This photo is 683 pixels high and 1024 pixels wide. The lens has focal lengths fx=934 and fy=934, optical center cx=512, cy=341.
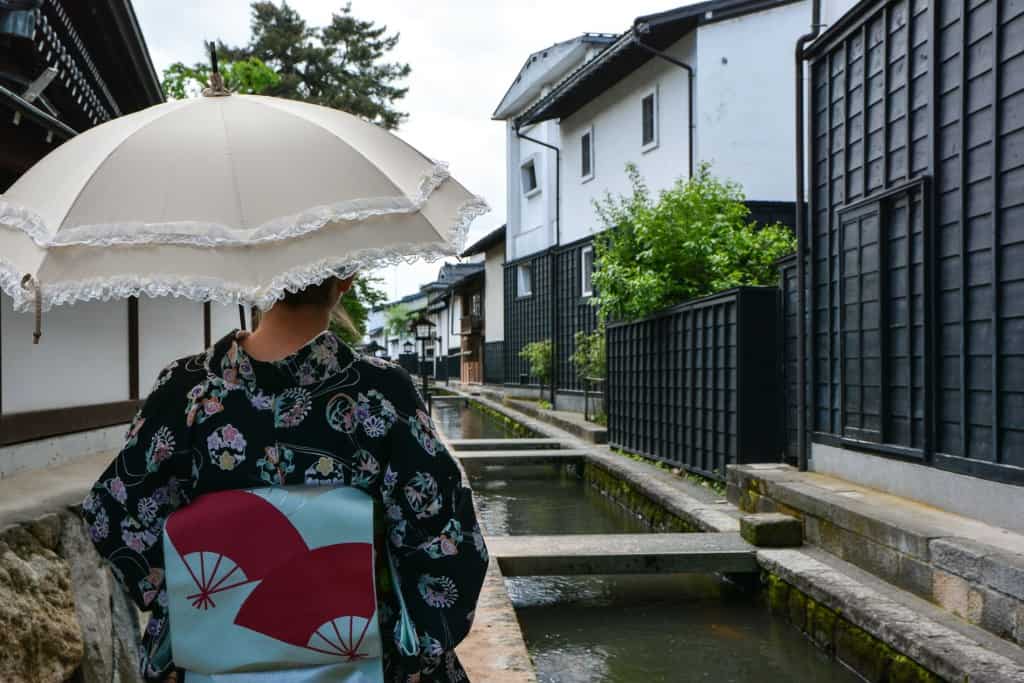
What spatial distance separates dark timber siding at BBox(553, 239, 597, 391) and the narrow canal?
12073 mm

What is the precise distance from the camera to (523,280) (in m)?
26.3

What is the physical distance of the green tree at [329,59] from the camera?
28.9 m

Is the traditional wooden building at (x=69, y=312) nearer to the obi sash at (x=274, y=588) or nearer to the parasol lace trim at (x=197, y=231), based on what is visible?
the parasol lace trim at (x=197, y=231)

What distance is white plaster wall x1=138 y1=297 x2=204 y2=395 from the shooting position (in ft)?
26.3

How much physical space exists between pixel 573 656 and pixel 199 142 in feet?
16.0

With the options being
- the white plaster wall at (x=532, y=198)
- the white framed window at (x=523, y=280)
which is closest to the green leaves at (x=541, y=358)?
the white plaster wall at (x=532, y=198)

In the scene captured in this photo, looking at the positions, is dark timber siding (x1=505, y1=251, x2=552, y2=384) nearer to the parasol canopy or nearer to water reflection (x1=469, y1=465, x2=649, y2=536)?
water reflection (x1=469, y1=465, x2=649, y2=536)

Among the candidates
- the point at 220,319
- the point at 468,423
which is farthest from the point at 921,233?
the point at 468,423

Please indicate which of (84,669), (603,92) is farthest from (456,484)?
(603,92)

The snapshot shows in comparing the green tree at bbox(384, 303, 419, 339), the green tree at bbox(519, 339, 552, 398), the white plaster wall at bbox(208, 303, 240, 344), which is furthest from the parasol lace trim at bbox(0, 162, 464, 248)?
the green tree at bbox(384, 303, 419, 339)

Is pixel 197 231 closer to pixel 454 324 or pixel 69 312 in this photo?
pixel 69 312

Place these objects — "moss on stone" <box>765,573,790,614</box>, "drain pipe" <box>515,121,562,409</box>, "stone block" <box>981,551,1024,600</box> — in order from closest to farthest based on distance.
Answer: "stone block" <box>981,551,1024,600</box> < "moss on stone" <box>765,573,790,614</box> < "drain pipe" <box>515,121,562,409</box>

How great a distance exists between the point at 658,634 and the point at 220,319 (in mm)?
6720

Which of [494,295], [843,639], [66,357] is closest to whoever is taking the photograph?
[843,639]
